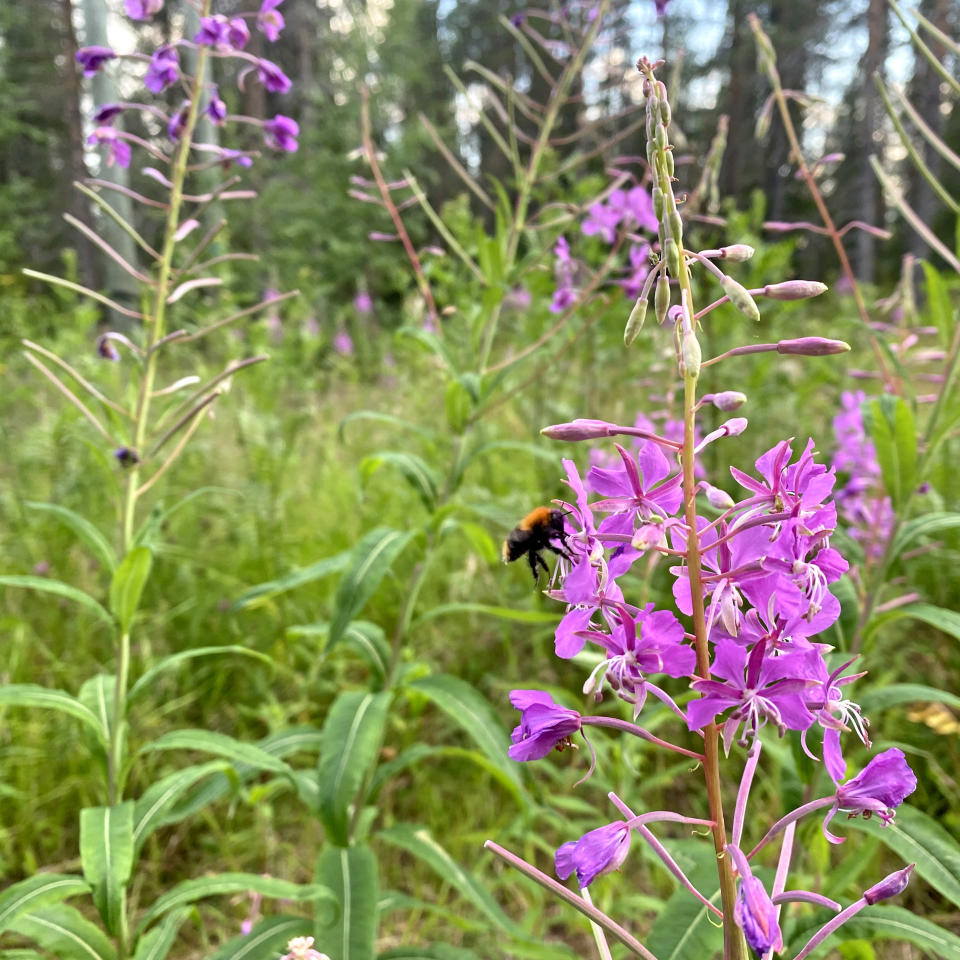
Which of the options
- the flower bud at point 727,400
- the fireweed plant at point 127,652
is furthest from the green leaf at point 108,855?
the flower bud at point 727,400

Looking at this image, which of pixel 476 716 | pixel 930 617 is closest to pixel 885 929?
pixel 930 617

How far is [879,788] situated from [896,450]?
124cm

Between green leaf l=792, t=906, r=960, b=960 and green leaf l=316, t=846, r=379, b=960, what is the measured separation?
38.1 inches

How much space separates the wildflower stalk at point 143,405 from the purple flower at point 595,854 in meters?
1.45

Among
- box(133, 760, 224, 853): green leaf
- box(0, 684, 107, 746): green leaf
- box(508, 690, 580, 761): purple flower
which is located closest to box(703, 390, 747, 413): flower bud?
box(508, 690, 580, 761): purple flower

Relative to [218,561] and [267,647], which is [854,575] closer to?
[267,647]

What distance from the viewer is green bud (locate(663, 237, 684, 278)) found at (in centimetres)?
89

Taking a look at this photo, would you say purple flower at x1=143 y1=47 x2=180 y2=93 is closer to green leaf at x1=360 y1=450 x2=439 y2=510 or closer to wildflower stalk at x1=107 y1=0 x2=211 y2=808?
wildflower stalk at x1=107 y1=0 x2=211 y2=808

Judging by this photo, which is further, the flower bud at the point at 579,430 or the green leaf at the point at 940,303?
the green leaf at the point at 940,303

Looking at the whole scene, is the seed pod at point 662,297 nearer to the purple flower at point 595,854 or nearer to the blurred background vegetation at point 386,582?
the purple flower at point 595,854

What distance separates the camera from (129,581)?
1.90 meters

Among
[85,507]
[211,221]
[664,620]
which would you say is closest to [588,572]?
[664,620]

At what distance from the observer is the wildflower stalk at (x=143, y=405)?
191 cm

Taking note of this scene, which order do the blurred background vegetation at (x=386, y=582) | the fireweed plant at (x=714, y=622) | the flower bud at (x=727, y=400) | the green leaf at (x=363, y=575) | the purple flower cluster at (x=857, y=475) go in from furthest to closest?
the purple flower cluster at (x=857, y=475), the blurred background vegetation at (x=386, y=582), the green leaf at (x=363, y=575), the flower bud at (x=727, y=400), the fireweed plant at (x=714, y=622)
